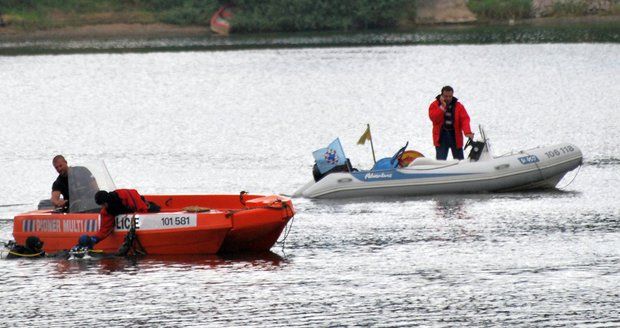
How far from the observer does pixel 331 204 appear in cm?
2475

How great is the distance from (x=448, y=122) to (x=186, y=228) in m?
7.63

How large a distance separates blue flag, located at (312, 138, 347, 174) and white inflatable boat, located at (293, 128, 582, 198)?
0.34ft

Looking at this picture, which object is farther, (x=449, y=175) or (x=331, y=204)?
(x=449, y=175)

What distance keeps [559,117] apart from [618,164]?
39.7 feet

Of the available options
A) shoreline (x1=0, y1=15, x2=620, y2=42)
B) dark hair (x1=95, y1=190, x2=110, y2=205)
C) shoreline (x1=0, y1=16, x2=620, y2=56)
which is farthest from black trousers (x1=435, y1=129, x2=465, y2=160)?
shoreline (x1=0, y1=15, x2=620, y2=42)

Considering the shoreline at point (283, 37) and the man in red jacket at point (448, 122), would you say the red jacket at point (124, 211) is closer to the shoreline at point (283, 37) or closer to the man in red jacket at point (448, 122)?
the man in red jacket at point (448, 122)

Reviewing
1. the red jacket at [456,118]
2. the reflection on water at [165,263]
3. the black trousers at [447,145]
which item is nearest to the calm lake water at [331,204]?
the reflection on water at [165,263]

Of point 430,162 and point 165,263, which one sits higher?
point 430,162

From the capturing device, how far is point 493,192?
25.2 meters

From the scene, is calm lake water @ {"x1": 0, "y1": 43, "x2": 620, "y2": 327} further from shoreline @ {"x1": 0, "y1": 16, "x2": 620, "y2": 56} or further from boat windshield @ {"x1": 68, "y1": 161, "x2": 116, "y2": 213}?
shoreline @ {"x1": 0, "y1": 16, "x2": 620, "y2": 56}

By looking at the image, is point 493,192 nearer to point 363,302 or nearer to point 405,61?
point 363,302

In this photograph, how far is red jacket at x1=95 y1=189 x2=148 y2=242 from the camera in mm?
19797

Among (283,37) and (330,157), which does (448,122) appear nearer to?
(330,157)

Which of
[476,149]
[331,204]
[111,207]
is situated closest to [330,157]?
[331,204]
